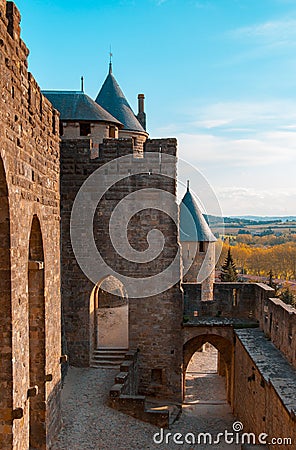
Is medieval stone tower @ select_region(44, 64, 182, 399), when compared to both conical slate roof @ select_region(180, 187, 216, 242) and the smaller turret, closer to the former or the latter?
conical slate roof @ select_region(180, 187, 216, 242)

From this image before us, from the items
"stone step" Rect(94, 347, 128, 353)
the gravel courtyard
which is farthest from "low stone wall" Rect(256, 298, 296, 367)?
"stone step" Rect(94, 347, 128, 353)

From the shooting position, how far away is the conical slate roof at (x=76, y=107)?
13250 mm

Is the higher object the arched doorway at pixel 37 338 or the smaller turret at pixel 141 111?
the smaller turret at pixel 141 111

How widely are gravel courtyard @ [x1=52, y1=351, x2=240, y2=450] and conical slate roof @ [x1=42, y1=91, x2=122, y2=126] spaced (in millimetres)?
6911

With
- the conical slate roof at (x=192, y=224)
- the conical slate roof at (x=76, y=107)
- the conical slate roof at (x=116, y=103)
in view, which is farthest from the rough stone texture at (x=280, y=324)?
the conical slate roof at (x=116, y=103)

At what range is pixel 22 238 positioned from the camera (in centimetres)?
571

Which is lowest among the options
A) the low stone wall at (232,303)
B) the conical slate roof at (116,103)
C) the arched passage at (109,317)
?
the arched passage at (109,317)

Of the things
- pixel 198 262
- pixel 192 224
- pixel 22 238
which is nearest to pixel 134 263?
pixel 22 238

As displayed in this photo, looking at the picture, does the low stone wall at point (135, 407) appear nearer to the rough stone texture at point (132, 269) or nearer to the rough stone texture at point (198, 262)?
the rough stone texture at point (132, 269)

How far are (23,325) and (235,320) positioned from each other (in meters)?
Answer: 8.61

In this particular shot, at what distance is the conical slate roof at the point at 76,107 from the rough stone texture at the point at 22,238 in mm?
5709

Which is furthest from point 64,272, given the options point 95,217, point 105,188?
point 105,188

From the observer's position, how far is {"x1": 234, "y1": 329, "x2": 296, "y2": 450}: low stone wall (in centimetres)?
714

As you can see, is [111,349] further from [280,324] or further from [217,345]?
[280,324]
